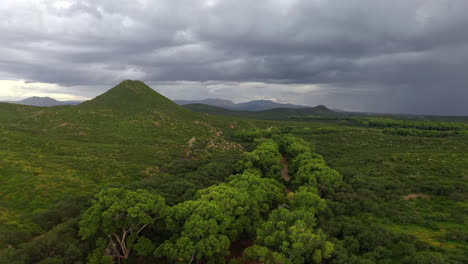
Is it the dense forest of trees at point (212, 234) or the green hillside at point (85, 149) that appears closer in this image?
the dense forest of trees at point (212, 234)

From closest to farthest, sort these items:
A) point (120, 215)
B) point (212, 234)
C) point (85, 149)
Answer: 1. point (120, 215)
2. point (212, 234)
3. point (85, 149)

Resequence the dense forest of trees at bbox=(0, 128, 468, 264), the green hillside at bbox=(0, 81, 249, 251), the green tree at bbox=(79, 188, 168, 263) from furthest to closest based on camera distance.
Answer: the green hillside at bbox=(0, 81, 249, 251)
the green tree at bbox=(79, 188, 168, 263)
the dense forest of trees at bbox=(0, 128, 468, 264)

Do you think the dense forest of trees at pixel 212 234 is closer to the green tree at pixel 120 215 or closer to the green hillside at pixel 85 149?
the green tree at pixel 120 215

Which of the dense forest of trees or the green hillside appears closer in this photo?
the dense forest of trees

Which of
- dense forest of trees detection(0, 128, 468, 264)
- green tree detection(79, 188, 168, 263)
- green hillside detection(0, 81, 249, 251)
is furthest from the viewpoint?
green hillside detection(0, 81, 249, 251)

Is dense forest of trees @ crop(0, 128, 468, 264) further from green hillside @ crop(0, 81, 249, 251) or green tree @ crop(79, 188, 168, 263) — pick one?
green hillside @ crop(0, 81, 249, 251)

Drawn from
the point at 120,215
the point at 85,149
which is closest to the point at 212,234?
the point at 120,215

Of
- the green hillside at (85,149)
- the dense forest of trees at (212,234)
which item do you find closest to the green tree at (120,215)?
the dense forest of trees at (212,234)

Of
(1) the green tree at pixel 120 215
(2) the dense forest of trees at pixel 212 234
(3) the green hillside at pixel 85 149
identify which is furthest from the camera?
(3) the green hillside at pixel 85 149

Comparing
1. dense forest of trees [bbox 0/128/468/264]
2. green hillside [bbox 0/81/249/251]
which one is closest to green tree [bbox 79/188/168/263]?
dense forest of trees [bbox 0/128/468/264]

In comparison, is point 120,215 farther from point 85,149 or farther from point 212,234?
point 85,149

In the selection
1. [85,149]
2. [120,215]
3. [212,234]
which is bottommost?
[212,234]
